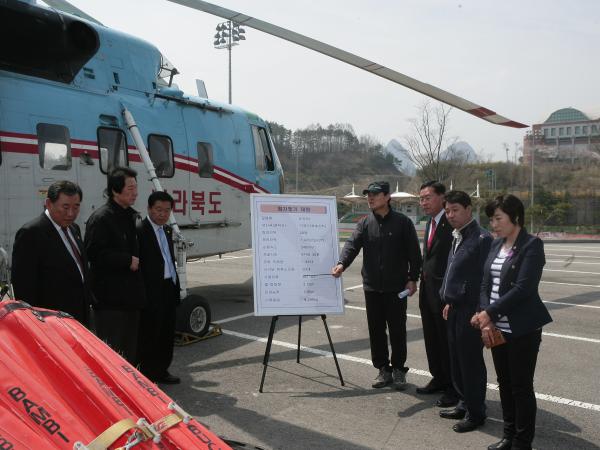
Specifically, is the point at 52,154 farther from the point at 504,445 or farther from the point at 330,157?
the point at 330,157

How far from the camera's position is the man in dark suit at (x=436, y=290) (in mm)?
5102

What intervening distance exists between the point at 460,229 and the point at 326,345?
126 inches

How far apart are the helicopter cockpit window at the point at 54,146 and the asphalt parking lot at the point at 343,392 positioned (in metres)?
2.96

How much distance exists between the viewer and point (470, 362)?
4426 millimetres

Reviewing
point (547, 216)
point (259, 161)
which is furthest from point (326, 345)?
point (547, 216)

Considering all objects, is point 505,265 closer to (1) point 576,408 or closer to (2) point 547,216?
(1) point 576,408

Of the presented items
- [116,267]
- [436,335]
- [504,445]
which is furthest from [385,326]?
[116,267]

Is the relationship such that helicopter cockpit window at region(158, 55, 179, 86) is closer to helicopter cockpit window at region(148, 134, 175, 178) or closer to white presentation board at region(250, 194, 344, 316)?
helicopter cockpit window at region(148, 134, 175, 178)

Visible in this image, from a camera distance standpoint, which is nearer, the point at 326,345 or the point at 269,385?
the point at 269,385

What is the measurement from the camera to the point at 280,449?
412cm

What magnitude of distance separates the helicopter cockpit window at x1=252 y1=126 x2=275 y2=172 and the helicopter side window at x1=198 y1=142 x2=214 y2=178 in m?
1.30

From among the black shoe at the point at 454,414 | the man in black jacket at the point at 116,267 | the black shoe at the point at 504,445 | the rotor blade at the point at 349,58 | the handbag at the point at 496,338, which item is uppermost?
the rotor blade at the point at 349,58

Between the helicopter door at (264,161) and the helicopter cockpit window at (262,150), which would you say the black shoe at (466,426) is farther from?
the helicopter cockpit window at (262,150)

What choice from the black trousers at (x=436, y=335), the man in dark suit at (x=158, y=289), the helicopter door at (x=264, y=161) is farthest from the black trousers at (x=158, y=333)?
the helicopter door at (x=264, y=161)
